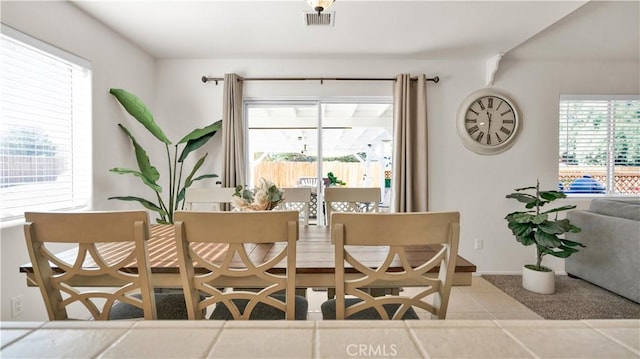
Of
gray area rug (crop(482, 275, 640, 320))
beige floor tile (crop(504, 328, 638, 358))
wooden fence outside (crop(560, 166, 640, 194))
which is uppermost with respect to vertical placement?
wooden fence outside (crop(560, 166, 640, 194))

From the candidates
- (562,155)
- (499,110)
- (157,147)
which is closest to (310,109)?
(157,147)

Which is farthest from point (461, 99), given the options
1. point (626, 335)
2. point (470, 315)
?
point (626, 335)

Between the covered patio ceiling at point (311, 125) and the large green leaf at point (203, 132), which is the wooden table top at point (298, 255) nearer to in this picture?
the large green leaf at point (203, 132)

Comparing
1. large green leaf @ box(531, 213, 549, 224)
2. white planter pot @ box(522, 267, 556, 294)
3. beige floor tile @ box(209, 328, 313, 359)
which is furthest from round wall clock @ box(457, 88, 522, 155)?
beige floor tile @ box(209, 328, 313, 359)

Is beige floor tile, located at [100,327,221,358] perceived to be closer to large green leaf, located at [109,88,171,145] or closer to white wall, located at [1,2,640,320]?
large green leaf, located at [109,88,171,145]

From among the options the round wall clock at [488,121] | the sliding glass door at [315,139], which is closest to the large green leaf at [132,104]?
the sliding glass door at [315,139]

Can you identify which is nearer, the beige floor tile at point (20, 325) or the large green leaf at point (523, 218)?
the beige floor tile at point (20, 325)

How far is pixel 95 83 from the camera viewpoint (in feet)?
8.43

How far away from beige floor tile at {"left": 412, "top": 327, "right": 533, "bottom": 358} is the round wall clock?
130 inches

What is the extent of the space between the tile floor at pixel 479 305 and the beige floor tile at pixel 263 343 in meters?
1.84

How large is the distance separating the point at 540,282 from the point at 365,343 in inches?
126

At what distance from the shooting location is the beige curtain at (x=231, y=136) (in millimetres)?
3260

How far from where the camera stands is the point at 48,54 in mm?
2129

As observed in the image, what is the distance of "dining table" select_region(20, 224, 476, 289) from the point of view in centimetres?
124
